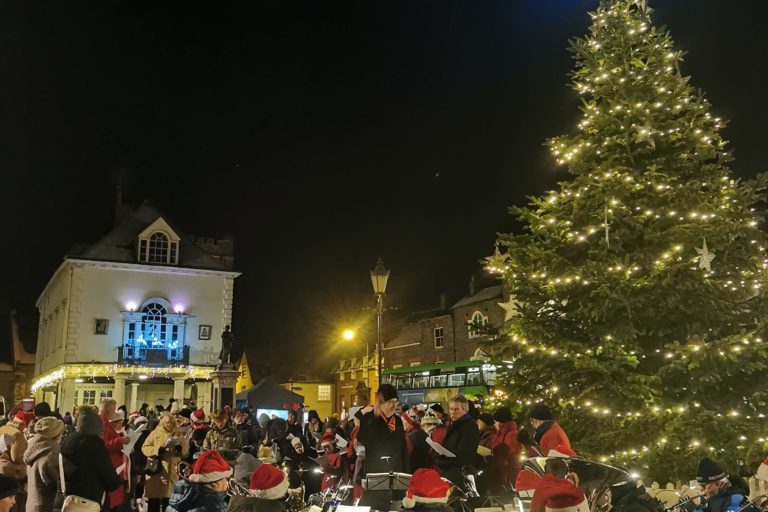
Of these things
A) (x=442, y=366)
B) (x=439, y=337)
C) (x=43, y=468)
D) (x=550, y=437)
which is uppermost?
(x=439, y=337)

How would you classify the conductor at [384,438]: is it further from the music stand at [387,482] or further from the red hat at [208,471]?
the red hat at [208,471]

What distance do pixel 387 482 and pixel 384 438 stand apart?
1.62ft

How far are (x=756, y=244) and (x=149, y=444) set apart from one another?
33.6 ft

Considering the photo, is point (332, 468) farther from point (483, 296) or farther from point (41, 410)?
point (483, 296)

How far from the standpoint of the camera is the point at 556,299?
11086mm

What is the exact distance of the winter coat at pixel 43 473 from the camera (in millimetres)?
6820

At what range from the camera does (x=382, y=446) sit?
7.01 m

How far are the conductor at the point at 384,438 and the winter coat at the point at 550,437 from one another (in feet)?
4.89

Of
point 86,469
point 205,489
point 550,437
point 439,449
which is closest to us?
point 205,489

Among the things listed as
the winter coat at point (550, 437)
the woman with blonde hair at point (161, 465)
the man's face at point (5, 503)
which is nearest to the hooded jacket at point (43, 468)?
the man's face at point (5, 503)

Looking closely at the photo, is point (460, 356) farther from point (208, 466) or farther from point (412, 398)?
point (208, 466)

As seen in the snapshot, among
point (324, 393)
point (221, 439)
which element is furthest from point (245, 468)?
point (324, 393)

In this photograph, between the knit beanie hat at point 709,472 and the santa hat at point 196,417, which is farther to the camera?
the santa hat at point 196,417

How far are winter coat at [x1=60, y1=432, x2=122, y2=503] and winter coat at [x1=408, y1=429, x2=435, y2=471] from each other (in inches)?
127
